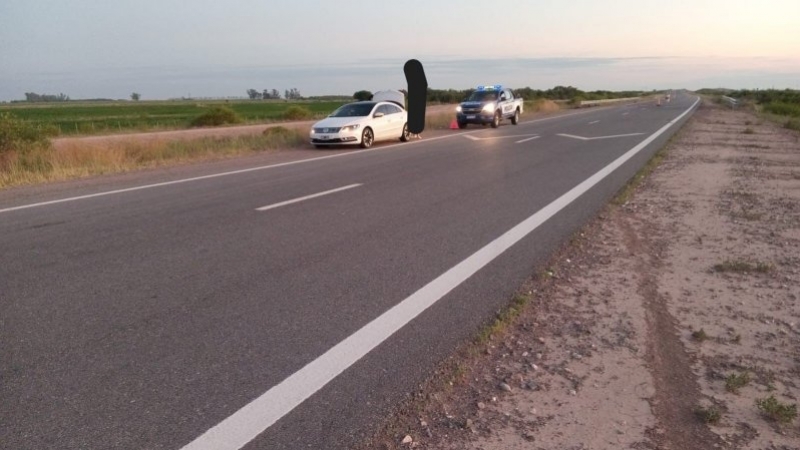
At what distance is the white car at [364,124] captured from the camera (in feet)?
65.2

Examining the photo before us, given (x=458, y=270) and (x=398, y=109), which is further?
(x=398, y=109)

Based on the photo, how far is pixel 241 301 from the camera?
5.29 m

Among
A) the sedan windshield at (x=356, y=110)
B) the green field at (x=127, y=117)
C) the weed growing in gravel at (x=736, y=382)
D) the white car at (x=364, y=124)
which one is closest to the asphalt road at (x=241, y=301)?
the weed growing in gravel at (x=736, y=382)

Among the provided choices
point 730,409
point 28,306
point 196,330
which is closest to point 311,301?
point 196,330

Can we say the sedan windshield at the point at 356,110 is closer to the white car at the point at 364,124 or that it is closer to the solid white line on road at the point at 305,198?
the white car at the point at 364,124

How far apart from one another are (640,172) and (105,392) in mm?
11609

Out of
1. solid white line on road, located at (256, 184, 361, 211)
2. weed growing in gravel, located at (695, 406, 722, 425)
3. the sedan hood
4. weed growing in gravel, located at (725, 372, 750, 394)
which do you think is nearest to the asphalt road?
solid white line on road, located at (256, 184, 361, 211)

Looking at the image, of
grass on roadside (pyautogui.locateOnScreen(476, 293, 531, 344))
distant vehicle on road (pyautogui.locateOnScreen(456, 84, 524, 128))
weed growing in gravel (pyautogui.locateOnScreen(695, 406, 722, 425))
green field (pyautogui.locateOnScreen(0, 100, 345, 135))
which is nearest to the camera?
weed growing in gravel (pyautogui.locateOnScreen(695, 406, 722, 425))

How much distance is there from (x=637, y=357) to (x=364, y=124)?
16.7 m

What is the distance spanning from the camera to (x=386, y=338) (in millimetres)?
4539

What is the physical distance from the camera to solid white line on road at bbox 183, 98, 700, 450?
329 centimetres

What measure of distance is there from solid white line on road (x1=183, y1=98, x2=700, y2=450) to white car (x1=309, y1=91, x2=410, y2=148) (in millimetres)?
13260

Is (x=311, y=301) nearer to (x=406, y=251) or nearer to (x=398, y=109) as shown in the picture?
(x=406, y=251)

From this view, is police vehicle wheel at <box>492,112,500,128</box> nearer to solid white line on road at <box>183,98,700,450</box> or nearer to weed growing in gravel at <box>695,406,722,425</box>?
solid white line on road at <box>183,98,700,450</box>
